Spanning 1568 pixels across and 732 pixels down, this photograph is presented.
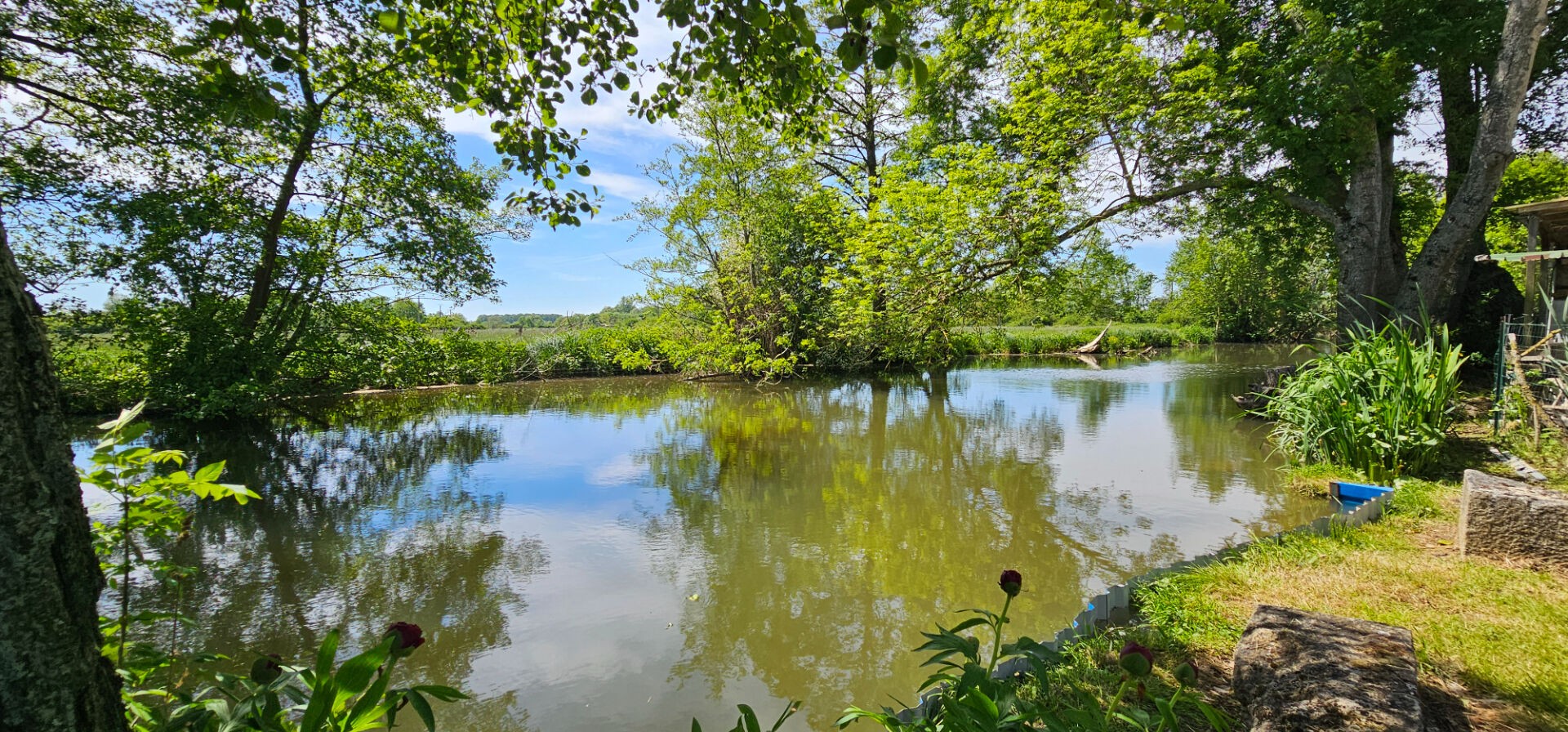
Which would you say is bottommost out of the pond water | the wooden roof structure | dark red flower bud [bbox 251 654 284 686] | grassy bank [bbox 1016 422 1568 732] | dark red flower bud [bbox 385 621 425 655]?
the pond water

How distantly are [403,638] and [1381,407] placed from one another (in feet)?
24.4

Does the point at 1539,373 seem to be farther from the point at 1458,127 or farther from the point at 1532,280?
the point at 1458,127

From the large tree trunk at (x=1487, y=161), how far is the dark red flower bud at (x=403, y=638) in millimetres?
9486

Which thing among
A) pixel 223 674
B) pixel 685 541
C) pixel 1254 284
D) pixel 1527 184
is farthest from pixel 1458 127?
pixel 1254 284

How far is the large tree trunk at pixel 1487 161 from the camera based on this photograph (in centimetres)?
706

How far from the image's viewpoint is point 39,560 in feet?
3.50

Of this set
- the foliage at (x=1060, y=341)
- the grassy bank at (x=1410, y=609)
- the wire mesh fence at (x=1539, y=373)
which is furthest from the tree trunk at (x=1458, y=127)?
the foliage at (x=1060, y=341)

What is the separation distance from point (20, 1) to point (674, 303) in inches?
477

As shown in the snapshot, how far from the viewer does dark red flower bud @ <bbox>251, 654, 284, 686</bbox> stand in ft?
4.07

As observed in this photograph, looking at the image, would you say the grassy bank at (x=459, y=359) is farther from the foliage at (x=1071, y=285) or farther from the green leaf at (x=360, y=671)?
the green leaf at (x=360, y=671)

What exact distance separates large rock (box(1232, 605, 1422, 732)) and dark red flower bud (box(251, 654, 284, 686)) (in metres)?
Answer: 2.66

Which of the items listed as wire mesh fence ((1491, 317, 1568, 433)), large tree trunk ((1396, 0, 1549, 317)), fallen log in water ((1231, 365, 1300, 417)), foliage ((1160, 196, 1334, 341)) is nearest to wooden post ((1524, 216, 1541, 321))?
large tree trunk ((1396, 0, 1549, 317))

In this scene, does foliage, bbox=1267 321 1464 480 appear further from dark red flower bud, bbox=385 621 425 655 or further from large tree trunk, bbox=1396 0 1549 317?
dark red flower bud, bbox=385 621 425 655

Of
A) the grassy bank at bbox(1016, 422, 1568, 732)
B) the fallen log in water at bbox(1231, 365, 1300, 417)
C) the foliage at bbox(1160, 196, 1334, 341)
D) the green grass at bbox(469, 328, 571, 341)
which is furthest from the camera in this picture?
the green grass at bbox(469, 328, 571, 341)
